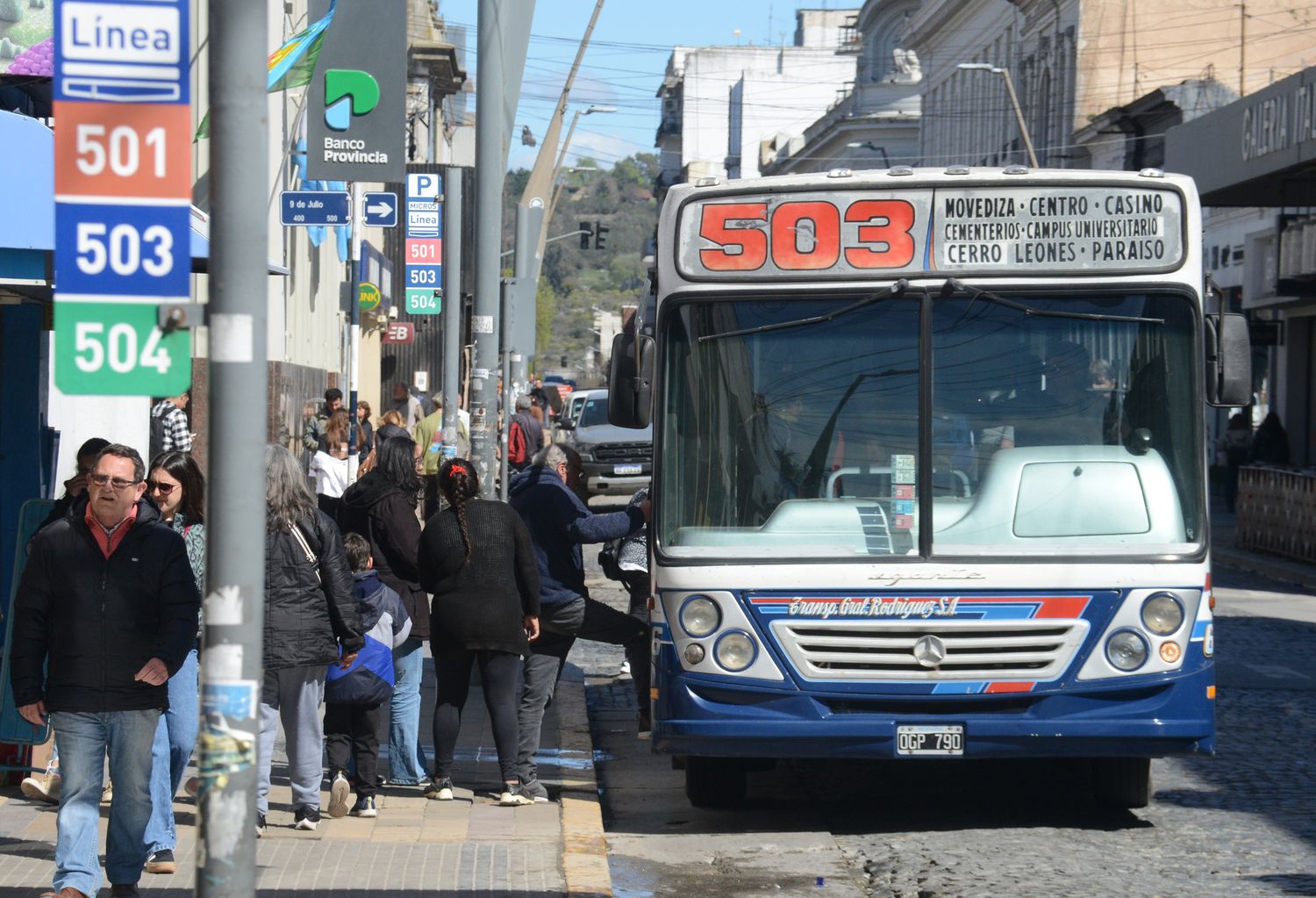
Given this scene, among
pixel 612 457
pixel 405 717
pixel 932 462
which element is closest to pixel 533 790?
pixel 405 717

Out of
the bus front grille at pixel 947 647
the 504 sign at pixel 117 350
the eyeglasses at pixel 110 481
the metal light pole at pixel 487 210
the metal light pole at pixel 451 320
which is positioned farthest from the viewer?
the metal light pole at pixel 451 320

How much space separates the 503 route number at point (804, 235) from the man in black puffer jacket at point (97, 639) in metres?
3.25

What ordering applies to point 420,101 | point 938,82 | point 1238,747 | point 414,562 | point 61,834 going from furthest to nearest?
point 938,82 → point 420,101 → point 1238,747 → point 414,562 → point 61,834

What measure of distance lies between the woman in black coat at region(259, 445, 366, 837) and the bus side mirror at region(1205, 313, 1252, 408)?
13.7 ft

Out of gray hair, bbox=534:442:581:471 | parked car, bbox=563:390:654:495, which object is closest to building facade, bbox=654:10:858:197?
parked car, bbox=563:390:654:495

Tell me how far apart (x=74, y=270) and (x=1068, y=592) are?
533 cm

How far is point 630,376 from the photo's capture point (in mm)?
8688

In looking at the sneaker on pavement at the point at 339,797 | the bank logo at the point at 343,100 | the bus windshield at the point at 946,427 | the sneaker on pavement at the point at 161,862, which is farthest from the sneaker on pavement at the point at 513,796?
the bank logo at the point at 343,100

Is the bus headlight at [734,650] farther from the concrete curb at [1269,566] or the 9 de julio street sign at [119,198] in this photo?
the concrete curb at [1269,566]

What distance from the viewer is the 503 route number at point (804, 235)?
28.7ft

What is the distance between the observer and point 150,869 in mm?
7426

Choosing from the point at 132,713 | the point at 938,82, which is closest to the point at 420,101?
the point at 938,82

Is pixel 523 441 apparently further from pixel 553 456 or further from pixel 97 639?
pixel 97 639

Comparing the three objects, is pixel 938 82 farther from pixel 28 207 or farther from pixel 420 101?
pixel 28 207
